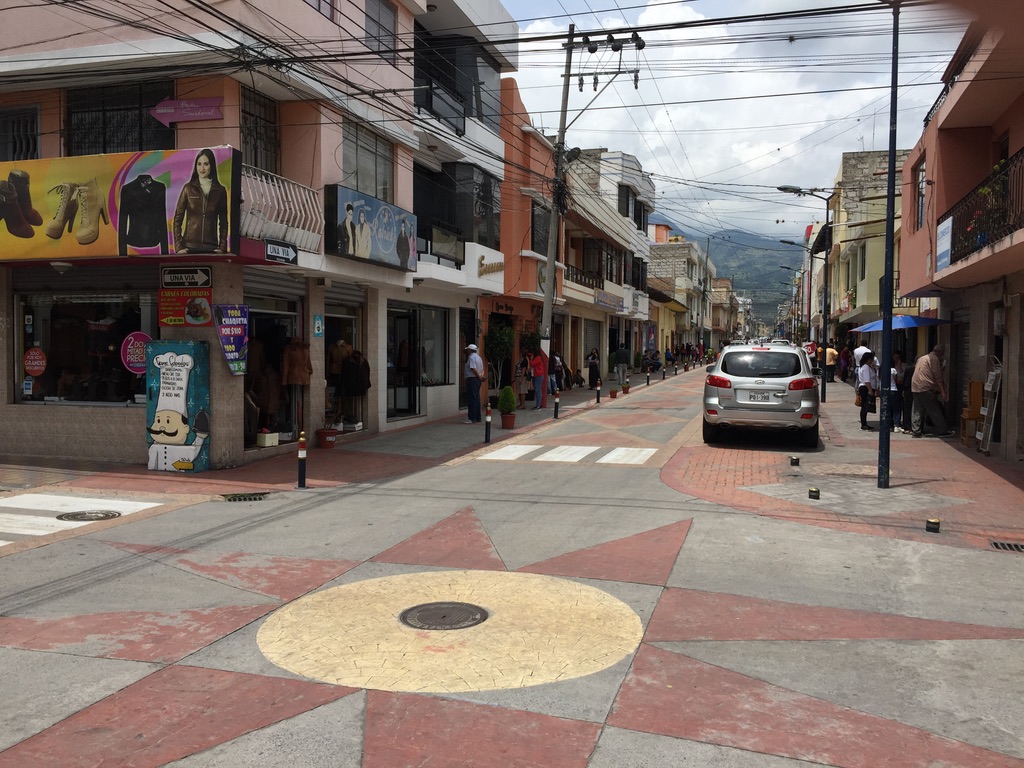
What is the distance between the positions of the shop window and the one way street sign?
724mm

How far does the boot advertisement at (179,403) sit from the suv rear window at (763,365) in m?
9.14

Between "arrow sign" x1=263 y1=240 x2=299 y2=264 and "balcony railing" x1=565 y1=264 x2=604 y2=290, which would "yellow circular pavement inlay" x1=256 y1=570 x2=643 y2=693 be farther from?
"balcony railing" x1=565 y1=264 x2=604 y2=290

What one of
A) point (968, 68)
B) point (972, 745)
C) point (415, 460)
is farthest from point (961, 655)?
point (968, 68)

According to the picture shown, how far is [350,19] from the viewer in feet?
48.8

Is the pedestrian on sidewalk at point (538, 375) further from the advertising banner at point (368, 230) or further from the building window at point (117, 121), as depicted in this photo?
the building window at point (117, 121)

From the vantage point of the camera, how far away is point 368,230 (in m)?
15.3

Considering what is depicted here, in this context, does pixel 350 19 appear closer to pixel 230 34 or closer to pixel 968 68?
pixel 230 34

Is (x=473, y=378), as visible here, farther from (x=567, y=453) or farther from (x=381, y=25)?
(x=381, y=25)

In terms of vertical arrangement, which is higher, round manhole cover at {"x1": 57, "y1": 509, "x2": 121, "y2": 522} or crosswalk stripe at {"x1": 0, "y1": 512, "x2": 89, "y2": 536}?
round manhole cover at {"x1": 57, "y1": 509, "x2": 121, "y2": 522}

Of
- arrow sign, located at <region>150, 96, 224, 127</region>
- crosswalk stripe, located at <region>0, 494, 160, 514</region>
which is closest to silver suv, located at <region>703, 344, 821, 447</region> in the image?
crosswalk stripe, located at <region>0, 494, 160, 514</region>

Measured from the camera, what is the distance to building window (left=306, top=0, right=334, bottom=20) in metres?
14.2

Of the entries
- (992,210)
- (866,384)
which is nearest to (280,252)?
(992,210)

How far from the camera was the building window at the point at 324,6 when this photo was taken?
1425 centimetres

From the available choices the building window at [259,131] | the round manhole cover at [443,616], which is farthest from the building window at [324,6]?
the round manhole cover at [443,616]
